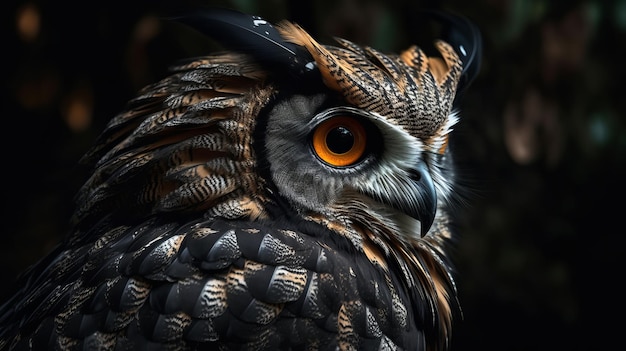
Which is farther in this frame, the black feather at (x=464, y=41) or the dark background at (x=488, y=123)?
the dark background at (x=488, y=123)

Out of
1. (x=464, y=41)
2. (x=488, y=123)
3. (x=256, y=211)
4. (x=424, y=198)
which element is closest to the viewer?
(x=256, y=211)

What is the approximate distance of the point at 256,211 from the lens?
1856 mm

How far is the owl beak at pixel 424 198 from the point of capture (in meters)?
1.99

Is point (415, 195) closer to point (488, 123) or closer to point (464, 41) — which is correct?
point (464, 41)

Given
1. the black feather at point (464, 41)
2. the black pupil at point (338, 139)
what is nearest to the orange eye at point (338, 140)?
the black pupil at point (338, 139)

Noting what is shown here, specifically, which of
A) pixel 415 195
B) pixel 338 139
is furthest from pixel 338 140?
pixel 415 195

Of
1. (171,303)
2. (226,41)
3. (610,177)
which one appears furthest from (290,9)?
(610,177)

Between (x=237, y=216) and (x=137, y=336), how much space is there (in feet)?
1.21

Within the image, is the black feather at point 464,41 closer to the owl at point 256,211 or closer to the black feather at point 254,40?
Answer: the owl at point 256,211

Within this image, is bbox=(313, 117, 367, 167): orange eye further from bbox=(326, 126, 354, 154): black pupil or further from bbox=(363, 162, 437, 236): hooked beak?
bbox=(363, 162, 437, 236): hooked beak

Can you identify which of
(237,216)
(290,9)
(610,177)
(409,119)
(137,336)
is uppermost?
(290,9)

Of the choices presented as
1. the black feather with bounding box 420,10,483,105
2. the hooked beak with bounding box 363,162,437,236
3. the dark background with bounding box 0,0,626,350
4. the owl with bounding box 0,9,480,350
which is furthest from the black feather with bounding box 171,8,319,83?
the dark background with bounding box 0,0,626,350

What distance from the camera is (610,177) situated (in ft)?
13.5

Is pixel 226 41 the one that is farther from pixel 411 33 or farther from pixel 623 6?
pixel 623 6
